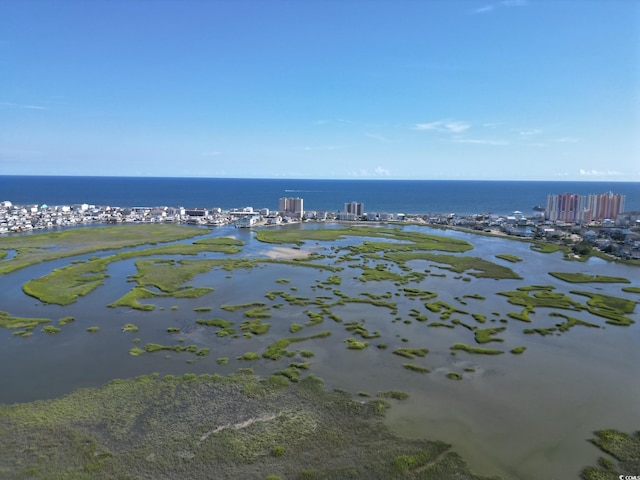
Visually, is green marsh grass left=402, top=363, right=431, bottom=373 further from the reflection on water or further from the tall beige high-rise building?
the tall beige high-rise building

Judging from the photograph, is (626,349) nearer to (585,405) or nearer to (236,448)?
(585,405)

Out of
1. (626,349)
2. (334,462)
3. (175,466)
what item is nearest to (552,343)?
(626,349)

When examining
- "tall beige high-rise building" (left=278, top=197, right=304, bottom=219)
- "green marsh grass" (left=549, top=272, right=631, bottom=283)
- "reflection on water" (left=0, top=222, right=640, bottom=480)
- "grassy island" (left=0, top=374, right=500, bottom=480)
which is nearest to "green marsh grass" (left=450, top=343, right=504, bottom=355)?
"reflection on water" (left=0, top=222, right=640, bottom=480)

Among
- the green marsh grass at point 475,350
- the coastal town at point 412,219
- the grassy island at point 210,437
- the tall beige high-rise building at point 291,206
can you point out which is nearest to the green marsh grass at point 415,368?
the grassy island at point 210,437

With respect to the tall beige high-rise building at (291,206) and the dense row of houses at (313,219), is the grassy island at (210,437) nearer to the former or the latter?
the dense row of houses at (313,219)

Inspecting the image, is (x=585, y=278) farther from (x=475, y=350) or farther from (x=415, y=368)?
(x=415, y=368)

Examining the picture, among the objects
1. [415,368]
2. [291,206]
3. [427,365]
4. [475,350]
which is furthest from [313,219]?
[415,368]
